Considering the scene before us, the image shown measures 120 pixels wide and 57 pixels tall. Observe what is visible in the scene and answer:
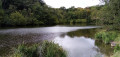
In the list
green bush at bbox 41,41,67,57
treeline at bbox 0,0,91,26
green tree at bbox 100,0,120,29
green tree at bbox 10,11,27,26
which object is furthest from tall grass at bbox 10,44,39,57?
green tree at bbox 10,11,27,26

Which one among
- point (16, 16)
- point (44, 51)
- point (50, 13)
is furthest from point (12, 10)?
point (44, 51)

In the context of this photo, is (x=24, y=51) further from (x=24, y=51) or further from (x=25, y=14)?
(x=25, y=14)

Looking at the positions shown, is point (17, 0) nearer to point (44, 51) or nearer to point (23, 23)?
point (23, 23)

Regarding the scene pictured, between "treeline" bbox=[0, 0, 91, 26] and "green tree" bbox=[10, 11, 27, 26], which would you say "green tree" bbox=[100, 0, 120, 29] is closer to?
"green tree" bbox=[10, 11, 27, 26]

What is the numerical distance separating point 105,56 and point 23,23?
43.8m

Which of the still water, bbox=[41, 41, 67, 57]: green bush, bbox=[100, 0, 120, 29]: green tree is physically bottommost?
the still water

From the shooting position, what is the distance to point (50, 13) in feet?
214

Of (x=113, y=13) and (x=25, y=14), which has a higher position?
(x=25, y=14)

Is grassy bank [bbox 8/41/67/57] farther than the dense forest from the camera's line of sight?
No

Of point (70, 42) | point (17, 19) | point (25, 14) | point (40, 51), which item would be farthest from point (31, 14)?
point (40, 51)

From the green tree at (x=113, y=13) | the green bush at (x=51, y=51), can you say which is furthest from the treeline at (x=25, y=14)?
the green bush at (x=51, y=51)

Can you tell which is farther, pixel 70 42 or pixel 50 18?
pixel 50 18

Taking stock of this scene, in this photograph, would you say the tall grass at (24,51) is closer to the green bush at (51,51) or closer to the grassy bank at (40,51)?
the grassy bank at (40,51)

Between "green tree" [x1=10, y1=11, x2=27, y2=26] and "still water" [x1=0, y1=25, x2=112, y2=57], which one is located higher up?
"green tree" [x1=10, y1=11, x2=27, y2=26]
